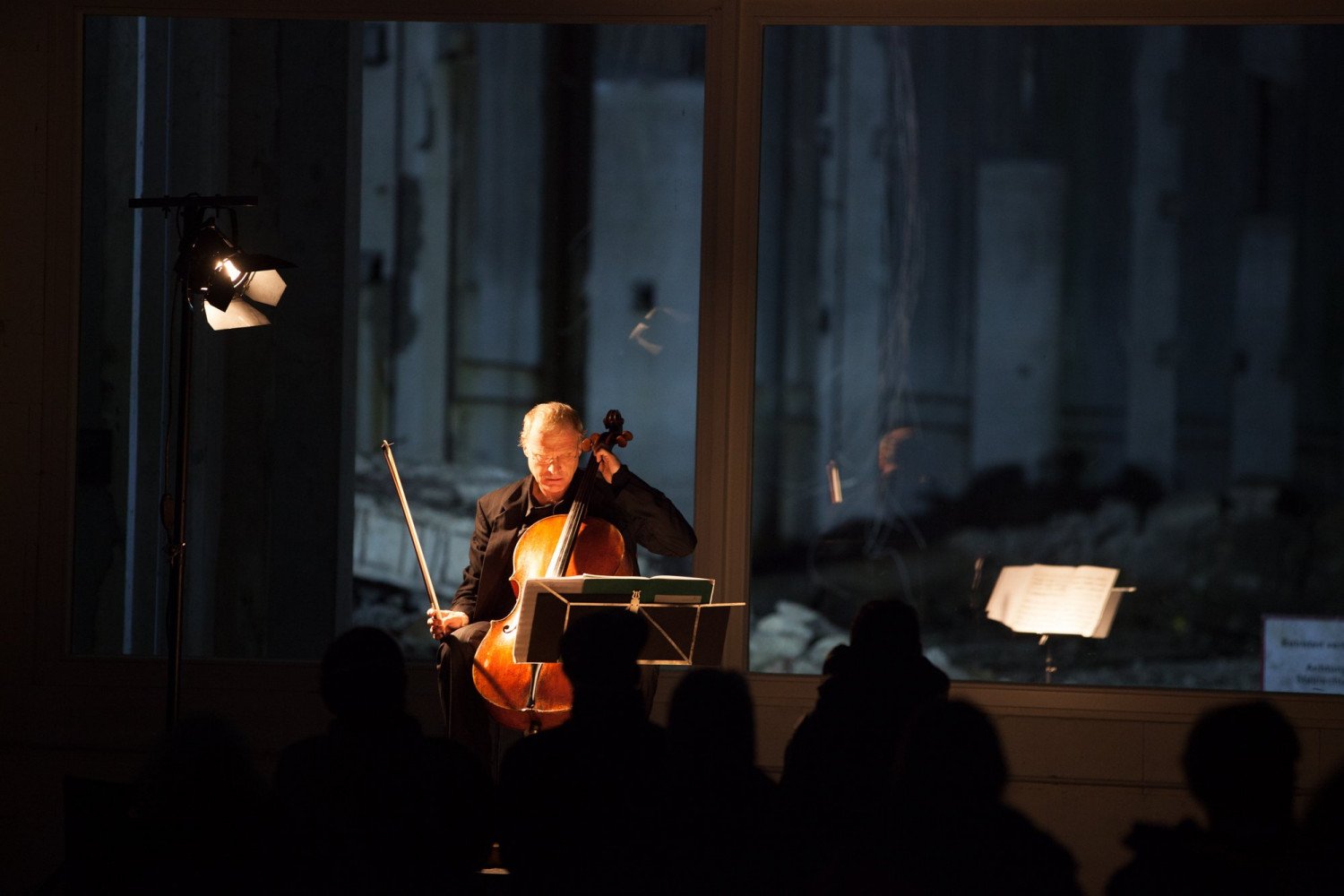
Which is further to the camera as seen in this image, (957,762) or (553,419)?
(553,419)

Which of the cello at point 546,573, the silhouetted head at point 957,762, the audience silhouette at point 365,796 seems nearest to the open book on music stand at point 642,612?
the cello at point 546,573

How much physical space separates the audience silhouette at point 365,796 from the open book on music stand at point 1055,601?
288cm

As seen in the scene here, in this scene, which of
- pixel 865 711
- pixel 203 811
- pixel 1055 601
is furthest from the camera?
pixel 1055 601

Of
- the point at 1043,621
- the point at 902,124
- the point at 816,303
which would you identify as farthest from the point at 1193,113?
the point at 1043,621

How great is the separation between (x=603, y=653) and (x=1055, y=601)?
270cm

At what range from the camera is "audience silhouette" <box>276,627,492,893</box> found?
2.47 meters

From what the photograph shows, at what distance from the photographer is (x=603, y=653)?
259 centimetres

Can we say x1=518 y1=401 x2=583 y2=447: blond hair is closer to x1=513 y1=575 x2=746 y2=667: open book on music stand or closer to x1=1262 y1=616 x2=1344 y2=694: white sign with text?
x1=513 y1=575 x2=746 y2=667: open book on music stand

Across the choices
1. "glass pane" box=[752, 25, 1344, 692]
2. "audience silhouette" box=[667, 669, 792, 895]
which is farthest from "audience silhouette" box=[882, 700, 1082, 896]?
"glass pane" box=[752, 25, 1344, 692]

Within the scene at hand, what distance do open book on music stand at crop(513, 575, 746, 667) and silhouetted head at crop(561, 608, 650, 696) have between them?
2.71 feet

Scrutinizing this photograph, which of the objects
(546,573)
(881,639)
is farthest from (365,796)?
(546,573)

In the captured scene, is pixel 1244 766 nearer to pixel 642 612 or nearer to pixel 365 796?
pixel 365 796

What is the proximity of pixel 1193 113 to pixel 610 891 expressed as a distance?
4390 mm

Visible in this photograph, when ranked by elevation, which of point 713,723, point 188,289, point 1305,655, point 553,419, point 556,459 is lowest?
point 1305,655
